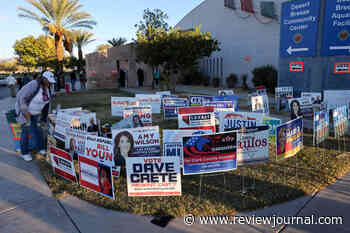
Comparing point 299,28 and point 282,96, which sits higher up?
point 299,28

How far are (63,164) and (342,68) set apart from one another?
12616 mm

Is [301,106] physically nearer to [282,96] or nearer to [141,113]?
[282,96]

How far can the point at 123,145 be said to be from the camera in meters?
5.21

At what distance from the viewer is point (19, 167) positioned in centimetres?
594

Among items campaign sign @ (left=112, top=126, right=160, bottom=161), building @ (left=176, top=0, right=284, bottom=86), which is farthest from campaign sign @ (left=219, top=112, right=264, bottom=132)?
building @ (left=176, top=0, right=284, bottom=86)

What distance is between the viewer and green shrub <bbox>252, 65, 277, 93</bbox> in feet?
67.2

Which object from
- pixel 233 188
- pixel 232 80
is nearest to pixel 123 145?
pixel 233 188

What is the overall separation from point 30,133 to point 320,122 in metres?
6.96

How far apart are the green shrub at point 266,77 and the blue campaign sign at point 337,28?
318 inches

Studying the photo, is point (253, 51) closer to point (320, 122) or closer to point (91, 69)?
point (91, 69)

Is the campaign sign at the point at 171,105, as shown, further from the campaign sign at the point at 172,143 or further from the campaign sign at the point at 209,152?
the campaign sign at the point at 209,152

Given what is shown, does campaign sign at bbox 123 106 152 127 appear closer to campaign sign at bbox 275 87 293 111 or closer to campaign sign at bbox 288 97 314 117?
campaign sign at bbox 288 97 314 117

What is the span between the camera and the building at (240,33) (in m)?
21.9

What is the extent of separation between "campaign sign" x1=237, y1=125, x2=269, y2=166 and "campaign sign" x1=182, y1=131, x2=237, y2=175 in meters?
0.24
